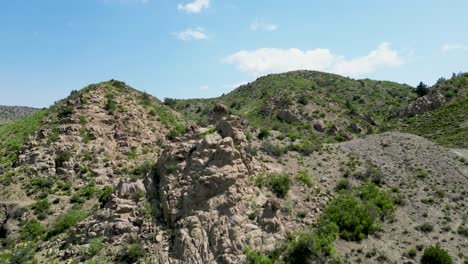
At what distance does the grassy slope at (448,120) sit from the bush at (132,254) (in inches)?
1337

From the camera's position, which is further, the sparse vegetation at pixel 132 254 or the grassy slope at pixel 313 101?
the grassy slope at pixel 313 101

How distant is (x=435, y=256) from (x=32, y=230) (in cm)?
2409

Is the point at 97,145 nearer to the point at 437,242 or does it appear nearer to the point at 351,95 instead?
the point at 437,242

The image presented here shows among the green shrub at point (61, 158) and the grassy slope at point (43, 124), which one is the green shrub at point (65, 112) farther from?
the green shrub at point (61, 158)

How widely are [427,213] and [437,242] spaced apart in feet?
9.63

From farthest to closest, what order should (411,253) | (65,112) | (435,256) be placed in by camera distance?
(65,112) → (411,253) → (435,256)

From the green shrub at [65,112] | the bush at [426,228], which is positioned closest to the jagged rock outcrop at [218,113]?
the bush at [426,228]

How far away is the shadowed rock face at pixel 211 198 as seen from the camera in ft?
53.2

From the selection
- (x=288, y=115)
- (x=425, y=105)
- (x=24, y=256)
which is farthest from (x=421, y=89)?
(x=24, y=256)

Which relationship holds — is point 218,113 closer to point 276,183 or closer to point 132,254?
point 276,183

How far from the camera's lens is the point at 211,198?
18000 millimetres

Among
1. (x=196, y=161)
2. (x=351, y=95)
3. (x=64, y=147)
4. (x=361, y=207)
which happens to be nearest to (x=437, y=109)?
(x=351, y=95)

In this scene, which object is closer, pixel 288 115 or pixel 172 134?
pixel 172 134

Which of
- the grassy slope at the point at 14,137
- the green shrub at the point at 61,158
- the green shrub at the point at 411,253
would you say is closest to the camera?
the green shrub at the point at 411,253
